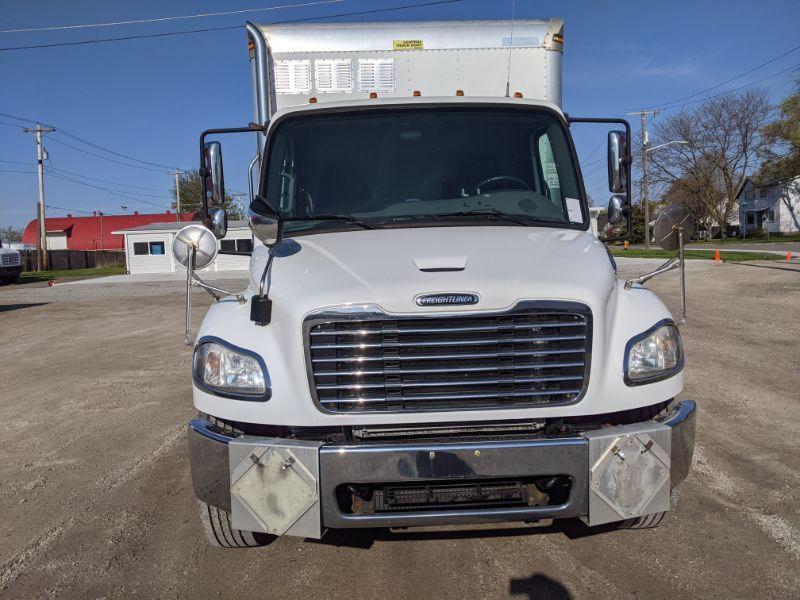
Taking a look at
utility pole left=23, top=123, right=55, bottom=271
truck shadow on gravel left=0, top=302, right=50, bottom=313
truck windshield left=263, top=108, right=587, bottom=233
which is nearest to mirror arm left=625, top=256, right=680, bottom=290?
truck windshield left=263, top=108, right=587, bottom=233

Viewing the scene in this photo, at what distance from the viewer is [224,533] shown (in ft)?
11.1

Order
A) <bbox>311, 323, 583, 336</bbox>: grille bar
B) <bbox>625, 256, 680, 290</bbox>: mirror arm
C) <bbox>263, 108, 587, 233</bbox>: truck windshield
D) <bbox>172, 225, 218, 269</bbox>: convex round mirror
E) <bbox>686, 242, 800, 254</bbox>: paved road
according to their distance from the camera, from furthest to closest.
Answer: <bbox>686, 242, 800, 254</bbox>: paved road
<bbox>263, 108, 587, 233</bbox>: truck windshield
<bbox>172, 225, 218, 269</bbox>: convex round mirror
<bbox>625, 256, 680, 290</bbox>: mirror arm
<bbox>311, 323, 583, 336</bbox>: grille bar

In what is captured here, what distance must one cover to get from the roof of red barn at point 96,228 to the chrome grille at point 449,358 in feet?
204

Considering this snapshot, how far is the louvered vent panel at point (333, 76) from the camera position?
534 centimetres

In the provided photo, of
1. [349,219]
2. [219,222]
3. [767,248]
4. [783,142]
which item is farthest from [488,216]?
[783,142]

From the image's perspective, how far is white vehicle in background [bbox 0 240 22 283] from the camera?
33031 millimetres

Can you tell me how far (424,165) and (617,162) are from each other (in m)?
1.47

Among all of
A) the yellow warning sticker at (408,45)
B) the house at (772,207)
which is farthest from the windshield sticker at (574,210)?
the house at (772,207)

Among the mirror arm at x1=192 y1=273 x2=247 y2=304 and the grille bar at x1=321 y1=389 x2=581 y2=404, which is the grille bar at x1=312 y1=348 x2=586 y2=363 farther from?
the mirror arm at x1=192 y1=273 x2=247 y2=304

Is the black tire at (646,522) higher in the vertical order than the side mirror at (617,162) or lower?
lower

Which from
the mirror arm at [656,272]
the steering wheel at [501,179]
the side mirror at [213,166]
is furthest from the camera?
the side mirror at [213,166]

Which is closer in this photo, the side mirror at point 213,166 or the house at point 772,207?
the side mirror at point 213,166

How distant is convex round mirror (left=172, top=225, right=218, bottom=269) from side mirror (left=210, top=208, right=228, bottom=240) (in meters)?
0.80

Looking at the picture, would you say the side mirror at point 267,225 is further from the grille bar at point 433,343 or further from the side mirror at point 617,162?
the side mirror at point 617,162
